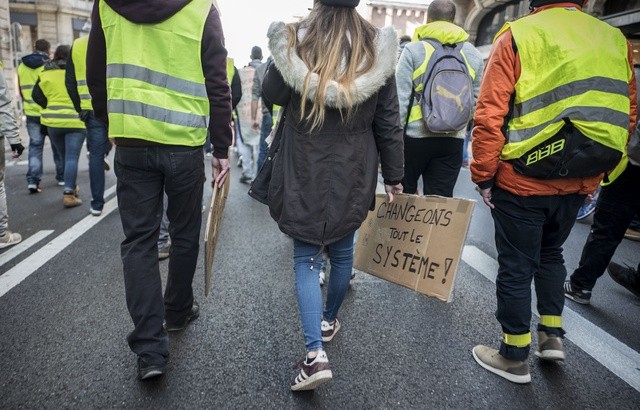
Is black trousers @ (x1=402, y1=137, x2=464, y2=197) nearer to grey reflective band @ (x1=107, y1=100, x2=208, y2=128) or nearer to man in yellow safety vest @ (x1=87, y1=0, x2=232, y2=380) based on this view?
man in yellow safety vest @ (x1=87, y1=0, x2=232, y2=380)

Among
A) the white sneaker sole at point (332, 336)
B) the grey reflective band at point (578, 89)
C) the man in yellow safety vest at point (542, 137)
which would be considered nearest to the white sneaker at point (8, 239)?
the white sneaker sole at point (332, 336)

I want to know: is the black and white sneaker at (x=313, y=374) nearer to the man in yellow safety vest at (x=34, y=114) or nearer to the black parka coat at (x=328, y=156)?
the black parka coat at (x=328, y=156)

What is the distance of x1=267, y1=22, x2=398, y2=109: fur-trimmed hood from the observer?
1.89 meters

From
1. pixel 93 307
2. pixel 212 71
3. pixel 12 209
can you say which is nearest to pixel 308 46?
pixel 212 71

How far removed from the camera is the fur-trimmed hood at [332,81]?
A: 1.89 metres

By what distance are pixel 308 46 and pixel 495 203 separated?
4.09ft

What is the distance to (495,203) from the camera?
2279 millimetres

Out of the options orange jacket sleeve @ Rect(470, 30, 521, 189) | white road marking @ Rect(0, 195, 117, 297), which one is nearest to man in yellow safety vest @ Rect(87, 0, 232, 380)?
orange jacket sleeve @ Rect(470, 30, 521, 189)

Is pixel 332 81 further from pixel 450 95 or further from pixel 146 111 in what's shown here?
pixel 450 95

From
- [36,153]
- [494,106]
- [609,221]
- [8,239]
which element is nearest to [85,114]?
[8,239]

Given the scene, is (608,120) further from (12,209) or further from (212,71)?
(12,209)

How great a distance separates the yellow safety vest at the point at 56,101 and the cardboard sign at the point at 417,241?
4.34m

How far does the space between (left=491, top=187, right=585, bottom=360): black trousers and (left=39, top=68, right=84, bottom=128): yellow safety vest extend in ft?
16.6

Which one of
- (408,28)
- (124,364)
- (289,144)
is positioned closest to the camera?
(289,144)
